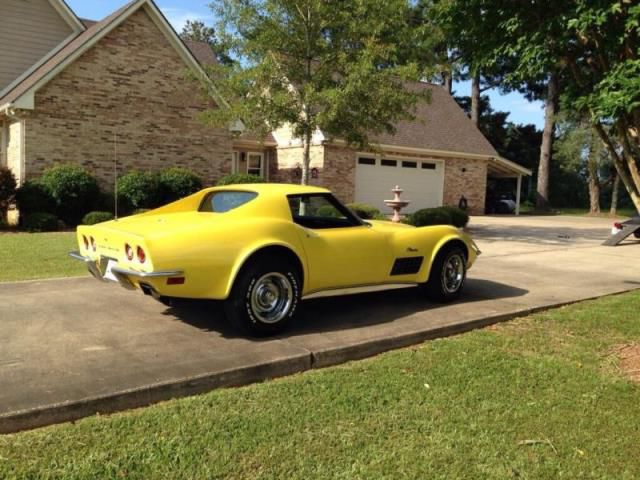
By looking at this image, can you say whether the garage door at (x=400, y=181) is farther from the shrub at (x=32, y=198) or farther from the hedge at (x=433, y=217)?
the shrub at (x=32, y=198)

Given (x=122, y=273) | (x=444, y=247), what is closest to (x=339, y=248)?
(x=444, y=247)

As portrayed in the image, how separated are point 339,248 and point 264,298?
37.8 inches

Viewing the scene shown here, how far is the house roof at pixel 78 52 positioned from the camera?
16016mm

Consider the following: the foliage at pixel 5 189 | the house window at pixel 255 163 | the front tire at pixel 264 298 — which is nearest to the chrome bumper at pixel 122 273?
the front tire at pixel 264 298

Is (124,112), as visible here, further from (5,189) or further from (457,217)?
(457,217)

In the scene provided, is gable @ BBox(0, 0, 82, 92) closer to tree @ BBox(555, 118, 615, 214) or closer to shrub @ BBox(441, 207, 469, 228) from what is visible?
shrub @ BBox(441, 207, 469, 228)

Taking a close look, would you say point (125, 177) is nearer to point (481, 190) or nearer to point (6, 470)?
point (6, 470)

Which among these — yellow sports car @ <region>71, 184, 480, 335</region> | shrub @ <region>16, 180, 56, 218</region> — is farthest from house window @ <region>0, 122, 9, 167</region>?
yellow sports car @ <region>71, 184, 480, 335</region>

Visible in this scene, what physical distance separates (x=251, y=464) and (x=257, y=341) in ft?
6.73

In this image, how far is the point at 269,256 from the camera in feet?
17.4

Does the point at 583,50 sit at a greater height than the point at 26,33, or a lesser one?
lesser

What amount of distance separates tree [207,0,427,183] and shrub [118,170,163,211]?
10.7ft

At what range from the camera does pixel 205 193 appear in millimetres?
6441

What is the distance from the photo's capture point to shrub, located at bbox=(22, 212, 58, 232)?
560 inches
